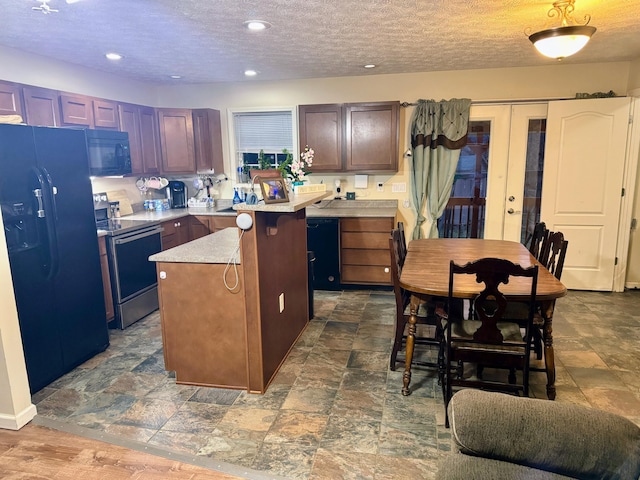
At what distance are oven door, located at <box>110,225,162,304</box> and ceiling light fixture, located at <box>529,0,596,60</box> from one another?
11.3 feet

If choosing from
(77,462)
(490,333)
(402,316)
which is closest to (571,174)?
(402,316)

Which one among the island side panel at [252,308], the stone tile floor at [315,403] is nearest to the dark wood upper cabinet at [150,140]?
the stone tile floor at [315,403]

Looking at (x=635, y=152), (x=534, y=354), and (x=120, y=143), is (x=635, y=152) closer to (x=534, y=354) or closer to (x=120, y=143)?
(x=534, y=354)

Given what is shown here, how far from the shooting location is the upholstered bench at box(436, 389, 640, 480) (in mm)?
1271

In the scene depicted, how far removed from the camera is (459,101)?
457 centimetres

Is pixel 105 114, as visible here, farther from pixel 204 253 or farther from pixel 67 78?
pixel 204 253

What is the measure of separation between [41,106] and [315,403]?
3215mm

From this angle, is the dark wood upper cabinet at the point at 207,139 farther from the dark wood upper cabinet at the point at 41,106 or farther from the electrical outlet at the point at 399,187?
the electrical outlet at the point at 399,187

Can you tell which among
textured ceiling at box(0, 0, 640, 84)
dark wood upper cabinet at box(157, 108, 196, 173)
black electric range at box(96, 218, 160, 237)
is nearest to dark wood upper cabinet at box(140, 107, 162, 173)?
dark wood upper cabinet at box(157, 108, 196, 173)

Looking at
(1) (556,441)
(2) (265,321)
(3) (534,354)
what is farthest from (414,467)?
(3) (534,354)

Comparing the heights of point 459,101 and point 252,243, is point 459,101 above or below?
above

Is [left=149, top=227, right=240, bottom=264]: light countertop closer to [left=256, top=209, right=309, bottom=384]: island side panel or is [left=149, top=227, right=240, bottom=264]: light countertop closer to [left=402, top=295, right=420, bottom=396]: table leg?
[left=256, top=209, right=309, bottom=384]: island side panel

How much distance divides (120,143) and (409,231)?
3.28 metres

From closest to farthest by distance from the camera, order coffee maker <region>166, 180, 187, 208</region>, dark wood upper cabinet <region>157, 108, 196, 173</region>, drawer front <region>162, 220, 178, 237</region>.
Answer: drawer front <region>162, 220, 178, 237</region>
dark wood upper cabinet <region>157, 108, 196, 173</region>
coffee maker <region>166, 180, 187, 208</region>
